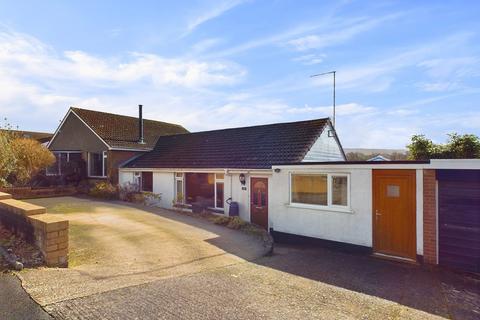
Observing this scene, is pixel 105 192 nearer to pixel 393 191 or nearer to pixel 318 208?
pixel 318 208

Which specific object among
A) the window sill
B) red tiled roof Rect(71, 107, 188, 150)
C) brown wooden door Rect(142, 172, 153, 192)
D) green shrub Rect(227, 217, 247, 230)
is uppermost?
red tiled roof Rect(71, 107, 188, 150)

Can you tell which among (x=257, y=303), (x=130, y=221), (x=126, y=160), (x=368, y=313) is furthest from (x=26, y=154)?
(x=368, y=313)

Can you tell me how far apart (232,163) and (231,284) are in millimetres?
8764

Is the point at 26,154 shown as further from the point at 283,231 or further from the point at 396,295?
the point at 396,295

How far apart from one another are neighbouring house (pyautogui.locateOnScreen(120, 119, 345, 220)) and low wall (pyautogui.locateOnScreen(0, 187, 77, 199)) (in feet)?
12.2

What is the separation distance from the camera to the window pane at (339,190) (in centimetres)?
965

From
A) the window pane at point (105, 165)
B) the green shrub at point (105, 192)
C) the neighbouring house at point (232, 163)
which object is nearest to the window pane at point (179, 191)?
the neighbouring house at point (232, 163)

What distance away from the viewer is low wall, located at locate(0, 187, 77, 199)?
18859mm

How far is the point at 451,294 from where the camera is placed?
20.4ft

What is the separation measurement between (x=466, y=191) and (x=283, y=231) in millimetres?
5538

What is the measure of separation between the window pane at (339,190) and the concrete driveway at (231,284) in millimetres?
1522

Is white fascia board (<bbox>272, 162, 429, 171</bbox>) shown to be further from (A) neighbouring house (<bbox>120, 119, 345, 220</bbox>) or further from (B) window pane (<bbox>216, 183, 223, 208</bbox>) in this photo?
(B) window pane (<bbox>216, 183, 223, 208</bbox>)

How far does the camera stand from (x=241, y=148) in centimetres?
1611

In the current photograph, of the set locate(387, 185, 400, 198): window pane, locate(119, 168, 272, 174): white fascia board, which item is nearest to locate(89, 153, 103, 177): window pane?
locate(119, 168, 272, 174): white fascia board
